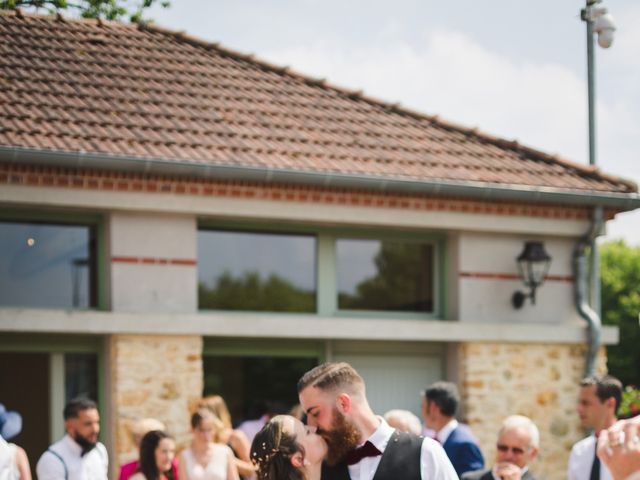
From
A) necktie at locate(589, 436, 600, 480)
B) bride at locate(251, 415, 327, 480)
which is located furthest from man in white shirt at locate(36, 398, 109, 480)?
bride at locate(251, 415, 327, 480)

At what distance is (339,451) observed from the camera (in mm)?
4539

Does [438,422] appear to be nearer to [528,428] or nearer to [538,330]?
[528,428]

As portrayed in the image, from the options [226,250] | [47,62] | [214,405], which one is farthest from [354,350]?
[47,62]

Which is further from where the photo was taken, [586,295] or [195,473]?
[586,295]

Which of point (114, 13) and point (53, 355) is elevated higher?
point (114, 13)

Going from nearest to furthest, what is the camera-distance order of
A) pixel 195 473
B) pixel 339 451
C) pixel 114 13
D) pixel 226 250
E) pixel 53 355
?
pixel 339 451 < pixel 195 473 < pixel 53 355 < pixel 226 250 < pixel 114 13

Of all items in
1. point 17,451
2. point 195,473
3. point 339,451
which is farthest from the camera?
point 195,473

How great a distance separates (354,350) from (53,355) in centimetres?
311

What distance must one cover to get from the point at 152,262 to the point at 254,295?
118cm

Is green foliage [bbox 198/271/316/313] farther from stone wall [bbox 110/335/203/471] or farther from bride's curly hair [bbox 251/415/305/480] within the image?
bride's curly hair [bbox 251/415/305/480]

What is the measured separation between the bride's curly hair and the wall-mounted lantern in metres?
8.07

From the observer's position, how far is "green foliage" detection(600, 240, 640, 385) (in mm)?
40000

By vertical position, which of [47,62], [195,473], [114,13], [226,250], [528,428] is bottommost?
[195,473]

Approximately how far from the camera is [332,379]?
14.9ft
